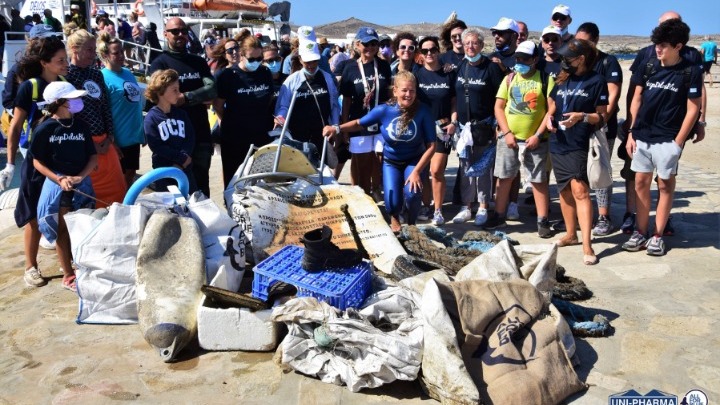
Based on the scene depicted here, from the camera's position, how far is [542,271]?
4.29 m

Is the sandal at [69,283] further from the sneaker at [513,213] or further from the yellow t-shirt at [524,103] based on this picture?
the sneaker at [513,213]

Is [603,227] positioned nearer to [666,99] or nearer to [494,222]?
[494,222]

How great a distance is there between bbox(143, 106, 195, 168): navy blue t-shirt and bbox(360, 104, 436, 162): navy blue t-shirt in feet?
5.44

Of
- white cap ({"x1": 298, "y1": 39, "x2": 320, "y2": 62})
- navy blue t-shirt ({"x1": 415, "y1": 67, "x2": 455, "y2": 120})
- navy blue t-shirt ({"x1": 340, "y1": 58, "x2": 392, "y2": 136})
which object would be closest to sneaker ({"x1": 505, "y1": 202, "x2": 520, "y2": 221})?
navy blue t-shirt ({"x1": 415, "y1": 67, "x2": 455, "y2": 120})

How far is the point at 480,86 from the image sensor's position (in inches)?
269

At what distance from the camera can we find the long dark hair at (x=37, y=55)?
540 centimetres

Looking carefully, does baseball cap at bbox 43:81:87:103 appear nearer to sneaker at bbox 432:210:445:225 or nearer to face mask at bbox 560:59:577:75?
sneaker at bbox 432:210:445:225

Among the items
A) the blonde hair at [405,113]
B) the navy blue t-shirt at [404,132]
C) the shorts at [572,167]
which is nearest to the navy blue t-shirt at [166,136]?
the navy blue t-shirt at [404,132]

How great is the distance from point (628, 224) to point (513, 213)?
1153 mm

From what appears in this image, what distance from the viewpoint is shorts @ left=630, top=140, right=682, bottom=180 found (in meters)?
5.79

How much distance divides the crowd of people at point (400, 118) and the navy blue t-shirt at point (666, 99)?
1 cm

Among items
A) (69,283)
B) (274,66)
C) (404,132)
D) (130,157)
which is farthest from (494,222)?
(69,283)

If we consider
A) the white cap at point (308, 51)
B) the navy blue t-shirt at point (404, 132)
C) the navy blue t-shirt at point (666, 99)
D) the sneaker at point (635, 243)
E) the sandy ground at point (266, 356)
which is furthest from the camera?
the white cap at point (308, 51)

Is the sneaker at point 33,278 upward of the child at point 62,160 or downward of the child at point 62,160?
downward
